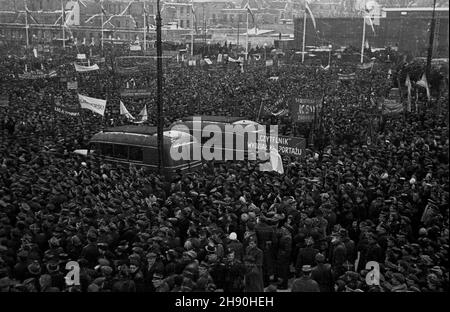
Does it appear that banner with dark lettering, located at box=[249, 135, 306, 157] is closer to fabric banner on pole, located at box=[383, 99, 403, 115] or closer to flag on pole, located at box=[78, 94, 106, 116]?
fabric banner on pole, located at box=[383, 99, 403, 115]

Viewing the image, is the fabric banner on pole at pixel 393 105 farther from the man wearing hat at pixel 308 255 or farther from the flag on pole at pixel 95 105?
the man wearing hat at pixel 308 255

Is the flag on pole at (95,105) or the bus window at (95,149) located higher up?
the flag on pole at (95,105)

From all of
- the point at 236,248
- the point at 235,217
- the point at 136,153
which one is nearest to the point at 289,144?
the point at 136,153

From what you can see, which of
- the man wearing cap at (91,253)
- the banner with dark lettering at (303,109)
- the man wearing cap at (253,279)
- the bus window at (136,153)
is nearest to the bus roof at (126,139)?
the bus window at (136,153)

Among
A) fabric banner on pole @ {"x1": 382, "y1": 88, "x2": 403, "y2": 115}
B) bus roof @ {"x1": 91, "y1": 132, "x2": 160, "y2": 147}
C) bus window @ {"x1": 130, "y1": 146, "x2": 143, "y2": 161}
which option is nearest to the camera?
bus roof @ {"x1": 91, "y1": 132, "x2": 160, "y2": 147}

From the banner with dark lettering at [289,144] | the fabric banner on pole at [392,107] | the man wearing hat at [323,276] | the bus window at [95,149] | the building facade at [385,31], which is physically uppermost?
the building facade at [385,31]

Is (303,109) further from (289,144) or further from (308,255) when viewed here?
(308,255)

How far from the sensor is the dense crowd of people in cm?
718

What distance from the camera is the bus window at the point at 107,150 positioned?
15.0 metres

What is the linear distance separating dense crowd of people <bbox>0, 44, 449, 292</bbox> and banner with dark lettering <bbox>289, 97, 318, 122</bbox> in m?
0.50

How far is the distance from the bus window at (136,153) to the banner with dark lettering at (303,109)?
4.97 metres

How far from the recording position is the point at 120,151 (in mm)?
14891

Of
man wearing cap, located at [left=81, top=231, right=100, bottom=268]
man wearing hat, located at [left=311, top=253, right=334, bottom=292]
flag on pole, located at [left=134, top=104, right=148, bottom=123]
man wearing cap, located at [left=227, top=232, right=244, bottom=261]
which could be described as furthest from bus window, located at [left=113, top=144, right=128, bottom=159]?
man wearing hat, located at [left=311, top=253, right=334, bottom=292]

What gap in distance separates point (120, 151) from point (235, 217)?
6.44 meters
